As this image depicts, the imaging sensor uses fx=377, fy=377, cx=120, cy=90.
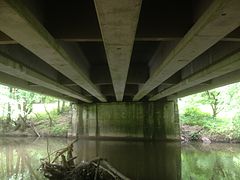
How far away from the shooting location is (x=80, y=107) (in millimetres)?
30469

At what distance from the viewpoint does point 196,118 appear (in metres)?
34.6

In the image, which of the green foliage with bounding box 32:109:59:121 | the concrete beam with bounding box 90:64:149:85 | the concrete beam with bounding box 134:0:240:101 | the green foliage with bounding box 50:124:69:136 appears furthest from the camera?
the green foliage with bounding box 32:109:59:121

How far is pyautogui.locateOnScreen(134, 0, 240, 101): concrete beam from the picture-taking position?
4246mm

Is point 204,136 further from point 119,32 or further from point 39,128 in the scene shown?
point 119,32

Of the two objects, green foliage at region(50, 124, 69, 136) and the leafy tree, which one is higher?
the leafy tree

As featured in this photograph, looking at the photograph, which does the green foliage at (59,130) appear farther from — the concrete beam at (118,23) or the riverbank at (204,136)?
the concrete beam at (118,23)

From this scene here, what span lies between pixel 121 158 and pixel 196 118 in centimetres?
1583

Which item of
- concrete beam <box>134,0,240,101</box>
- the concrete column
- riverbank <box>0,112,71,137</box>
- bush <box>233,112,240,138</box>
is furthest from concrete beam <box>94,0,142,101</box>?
riverbank <box>0,112,71,137</box>

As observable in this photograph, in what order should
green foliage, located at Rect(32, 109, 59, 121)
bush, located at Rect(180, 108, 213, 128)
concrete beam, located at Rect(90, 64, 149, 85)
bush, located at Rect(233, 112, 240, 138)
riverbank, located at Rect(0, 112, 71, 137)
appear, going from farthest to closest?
green foliage, located at Rect(32, 109, 59, 121), riverbank, located at Rect(0, 112, 71, 137), bush, located at Rect(180, 108, 213, 128), bush, located at Rect(233, 112, 240, 138), concrete beam, located at Rect(90, 64, 149, 85)

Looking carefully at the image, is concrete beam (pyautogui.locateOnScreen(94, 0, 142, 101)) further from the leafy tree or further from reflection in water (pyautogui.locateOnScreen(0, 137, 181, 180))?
the leafy tree

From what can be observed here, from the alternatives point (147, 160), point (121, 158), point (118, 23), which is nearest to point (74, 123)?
point (121, 158)

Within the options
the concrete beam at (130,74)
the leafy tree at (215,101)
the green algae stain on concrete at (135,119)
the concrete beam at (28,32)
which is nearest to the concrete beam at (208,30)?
the concrete beam at (28,32)

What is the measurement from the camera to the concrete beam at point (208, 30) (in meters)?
4.25

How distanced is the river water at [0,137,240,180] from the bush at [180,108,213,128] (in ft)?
17.1
